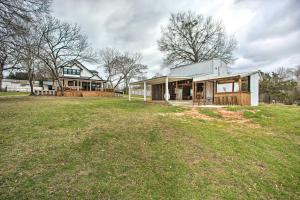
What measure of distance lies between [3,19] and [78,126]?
24.6ft

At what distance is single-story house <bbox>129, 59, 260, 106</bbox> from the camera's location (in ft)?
48.9

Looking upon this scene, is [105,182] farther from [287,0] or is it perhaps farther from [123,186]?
[287,0]

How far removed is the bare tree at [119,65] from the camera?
3951 centimetres

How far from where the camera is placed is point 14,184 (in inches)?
150

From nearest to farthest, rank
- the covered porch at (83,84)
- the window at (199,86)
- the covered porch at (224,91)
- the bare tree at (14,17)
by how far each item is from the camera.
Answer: the bare tree at (14,17) < the covered porch at (224,91) < the window at (199,86) < the covered porch at (83,84)

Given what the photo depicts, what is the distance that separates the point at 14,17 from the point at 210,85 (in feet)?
52.8

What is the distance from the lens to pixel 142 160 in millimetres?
5070

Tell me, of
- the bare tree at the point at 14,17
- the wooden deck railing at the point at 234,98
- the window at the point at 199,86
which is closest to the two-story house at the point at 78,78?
the window at the point at 199,86

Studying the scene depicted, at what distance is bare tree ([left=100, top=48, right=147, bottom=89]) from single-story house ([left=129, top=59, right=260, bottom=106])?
54.5ft

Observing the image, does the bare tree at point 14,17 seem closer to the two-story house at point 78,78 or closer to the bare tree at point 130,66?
the two-story house at point 78,78

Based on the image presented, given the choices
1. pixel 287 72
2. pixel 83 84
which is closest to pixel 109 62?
pixel 83 84

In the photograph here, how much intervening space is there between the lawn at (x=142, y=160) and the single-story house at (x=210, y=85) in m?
7.00

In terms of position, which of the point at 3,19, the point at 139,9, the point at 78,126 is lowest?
the point at 78,126

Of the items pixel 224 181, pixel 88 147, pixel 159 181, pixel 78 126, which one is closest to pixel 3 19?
pixel 78 126
